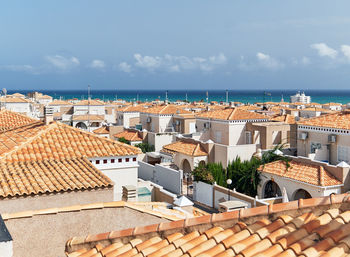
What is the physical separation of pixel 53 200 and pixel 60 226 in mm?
1838

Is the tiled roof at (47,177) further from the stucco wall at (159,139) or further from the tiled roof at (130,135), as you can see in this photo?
the tiled roof at (130,135)

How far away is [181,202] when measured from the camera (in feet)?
50.5

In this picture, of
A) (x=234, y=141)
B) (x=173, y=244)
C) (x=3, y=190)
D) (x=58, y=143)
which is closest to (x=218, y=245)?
(x=173, y=244)

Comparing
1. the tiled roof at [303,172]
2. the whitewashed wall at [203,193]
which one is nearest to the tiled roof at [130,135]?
the whitewashed wall at [203,193]

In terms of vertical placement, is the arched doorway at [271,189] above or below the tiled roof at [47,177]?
below

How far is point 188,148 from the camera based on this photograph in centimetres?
3438

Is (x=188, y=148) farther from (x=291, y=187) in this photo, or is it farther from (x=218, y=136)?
(x=291, y=187)

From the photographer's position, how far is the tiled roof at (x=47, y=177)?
11492 mm

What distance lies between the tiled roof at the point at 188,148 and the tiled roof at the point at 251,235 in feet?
88.3

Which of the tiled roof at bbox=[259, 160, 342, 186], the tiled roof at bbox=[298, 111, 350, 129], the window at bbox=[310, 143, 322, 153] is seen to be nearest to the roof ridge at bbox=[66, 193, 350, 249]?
the tiled roof at bbox=[259, 160, 342, 186]

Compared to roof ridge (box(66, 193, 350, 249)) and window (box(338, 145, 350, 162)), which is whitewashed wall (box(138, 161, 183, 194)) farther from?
roof ridge (box(66, 193, 350, 249))

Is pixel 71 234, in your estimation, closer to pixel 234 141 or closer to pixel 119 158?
pixel 119 158

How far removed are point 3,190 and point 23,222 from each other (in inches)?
80.1

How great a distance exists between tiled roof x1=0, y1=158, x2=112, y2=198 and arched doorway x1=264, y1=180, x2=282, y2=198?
16204 millimetres
